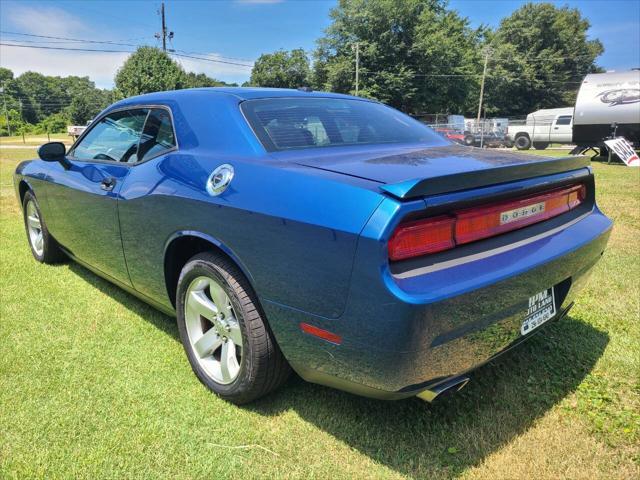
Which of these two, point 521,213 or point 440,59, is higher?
point 440,59

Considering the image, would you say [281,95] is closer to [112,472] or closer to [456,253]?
[456,253]

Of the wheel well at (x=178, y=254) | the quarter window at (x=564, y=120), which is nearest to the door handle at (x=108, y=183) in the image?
the wheel well at (x=178, y=254)

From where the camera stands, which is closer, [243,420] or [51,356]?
[243,420]

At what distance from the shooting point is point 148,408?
223 cm

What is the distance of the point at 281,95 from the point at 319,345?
1.56m

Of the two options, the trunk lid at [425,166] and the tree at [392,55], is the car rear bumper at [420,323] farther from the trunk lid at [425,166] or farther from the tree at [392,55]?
the tree at [392,55]

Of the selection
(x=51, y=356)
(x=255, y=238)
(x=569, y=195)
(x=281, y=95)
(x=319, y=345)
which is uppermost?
(x=281, y=95)

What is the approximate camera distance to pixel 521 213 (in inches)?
77.0

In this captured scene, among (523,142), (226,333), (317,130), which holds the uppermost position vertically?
(317,130)

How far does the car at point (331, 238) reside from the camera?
1.54m

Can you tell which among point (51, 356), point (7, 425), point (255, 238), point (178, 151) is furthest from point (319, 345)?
point (51, 356)

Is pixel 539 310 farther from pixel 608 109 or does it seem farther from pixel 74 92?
pixel 74 92

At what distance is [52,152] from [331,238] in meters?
2.84

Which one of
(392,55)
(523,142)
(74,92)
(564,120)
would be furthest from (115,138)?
(74,92)
